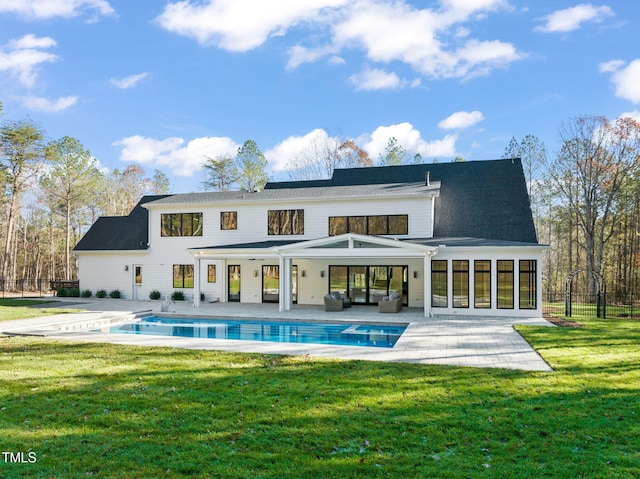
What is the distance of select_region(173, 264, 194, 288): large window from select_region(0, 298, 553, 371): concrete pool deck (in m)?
2.88

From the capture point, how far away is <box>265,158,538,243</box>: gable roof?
19266mm

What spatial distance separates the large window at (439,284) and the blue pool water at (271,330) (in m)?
3.22

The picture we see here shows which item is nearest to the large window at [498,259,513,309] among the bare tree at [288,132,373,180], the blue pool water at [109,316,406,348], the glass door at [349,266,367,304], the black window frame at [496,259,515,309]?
the black window frame at [496,259,515,309]

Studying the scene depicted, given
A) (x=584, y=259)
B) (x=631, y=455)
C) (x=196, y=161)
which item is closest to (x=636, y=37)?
(x=584, y=259)

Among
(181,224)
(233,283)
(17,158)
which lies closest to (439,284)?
(233,283)

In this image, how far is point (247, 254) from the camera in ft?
59.0

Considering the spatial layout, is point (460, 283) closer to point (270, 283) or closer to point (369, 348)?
point (369, 348)

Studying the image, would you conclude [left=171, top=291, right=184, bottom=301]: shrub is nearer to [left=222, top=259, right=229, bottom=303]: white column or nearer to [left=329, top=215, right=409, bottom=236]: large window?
[left=222, top=259, right=229, bottom=303]: white column

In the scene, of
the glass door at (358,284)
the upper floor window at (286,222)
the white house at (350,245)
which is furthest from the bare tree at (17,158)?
the glass door at (358,284)

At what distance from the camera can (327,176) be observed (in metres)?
36.5

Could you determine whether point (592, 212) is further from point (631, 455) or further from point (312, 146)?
point (631, 455)

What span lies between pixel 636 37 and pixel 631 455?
25337mm

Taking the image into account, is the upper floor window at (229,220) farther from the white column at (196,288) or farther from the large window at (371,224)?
the large window at (371,224)

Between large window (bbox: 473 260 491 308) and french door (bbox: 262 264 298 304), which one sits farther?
french door (bbox: 262 264 298 304)
